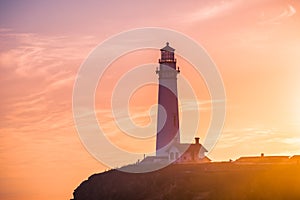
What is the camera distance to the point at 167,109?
289 feet

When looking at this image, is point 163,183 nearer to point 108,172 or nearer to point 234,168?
point 234,168

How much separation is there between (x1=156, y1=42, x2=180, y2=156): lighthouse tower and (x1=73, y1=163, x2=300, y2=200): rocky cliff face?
21.1ft

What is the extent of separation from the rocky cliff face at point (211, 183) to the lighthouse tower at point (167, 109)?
21.1 feet

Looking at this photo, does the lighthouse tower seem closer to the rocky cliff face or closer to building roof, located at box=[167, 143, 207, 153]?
building roof, located at box=[167, 143, 207, 153]

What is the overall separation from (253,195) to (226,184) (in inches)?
134

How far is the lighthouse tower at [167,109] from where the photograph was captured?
8744cm

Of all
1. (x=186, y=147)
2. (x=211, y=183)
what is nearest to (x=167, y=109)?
(x=186, y=147)

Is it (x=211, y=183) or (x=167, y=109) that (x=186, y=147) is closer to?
(x=167, y=109)

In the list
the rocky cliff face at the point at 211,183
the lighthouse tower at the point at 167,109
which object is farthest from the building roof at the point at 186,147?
the rocky cliff face at the point at 211,183

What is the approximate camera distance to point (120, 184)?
80.6 metres

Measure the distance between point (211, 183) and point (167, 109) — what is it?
18.6 metres

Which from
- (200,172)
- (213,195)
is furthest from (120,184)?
(213,195)

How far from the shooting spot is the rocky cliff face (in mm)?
67688

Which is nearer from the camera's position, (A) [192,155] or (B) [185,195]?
(B) [185,195]
